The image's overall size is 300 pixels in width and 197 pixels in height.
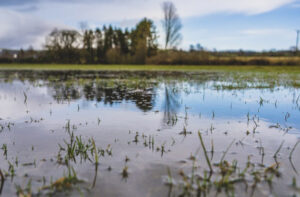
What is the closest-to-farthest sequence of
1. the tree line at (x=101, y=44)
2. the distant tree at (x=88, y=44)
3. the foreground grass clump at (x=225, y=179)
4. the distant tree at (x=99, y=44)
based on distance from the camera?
the foreground grass clump at (x=225, y=179) < the tree line at (x=101, y=44) < the distant tree at (x=88, y=44) < the distant tree at (x=99, y=44)

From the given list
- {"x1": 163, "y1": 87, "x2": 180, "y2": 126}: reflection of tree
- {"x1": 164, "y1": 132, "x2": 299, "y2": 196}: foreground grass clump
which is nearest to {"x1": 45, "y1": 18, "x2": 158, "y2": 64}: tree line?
{"x1": 163, "y1": 87, "x2": 180, "y2": 126}: reflection of tree

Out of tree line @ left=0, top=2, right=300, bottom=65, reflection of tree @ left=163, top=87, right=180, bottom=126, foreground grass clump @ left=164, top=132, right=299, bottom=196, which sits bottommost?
foreground grass clump @ left=164, top=132, right=299, bottom=196

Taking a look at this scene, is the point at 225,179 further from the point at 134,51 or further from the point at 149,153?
the point at 134,51

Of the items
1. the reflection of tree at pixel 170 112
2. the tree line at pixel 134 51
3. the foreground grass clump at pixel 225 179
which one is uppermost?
the tree line at pixel 134 51

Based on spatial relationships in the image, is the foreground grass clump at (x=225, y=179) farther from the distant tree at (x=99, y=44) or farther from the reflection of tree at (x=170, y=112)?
the distant tree at (x=99, y=44)

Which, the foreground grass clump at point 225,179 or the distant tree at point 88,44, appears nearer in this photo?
the foreground grass clump at point 225,179

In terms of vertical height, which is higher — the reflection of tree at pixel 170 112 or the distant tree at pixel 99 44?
the distant tree at pixel 99 44

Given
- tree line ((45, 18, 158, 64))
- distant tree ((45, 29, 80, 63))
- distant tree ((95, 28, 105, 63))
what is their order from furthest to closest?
distant tree ((95, 28, 105, 63))
distant tree ((45, 29, 80, 63))
tree line ((45, 18, 158, 64))

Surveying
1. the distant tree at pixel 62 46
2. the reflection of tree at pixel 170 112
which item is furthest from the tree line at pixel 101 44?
the reflection of tree at pixel 170 112

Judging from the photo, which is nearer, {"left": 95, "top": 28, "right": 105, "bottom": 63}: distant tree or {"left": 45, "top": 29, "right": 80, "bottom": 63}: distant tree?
{"left": 45, "top": 29, "right": 80, "bottom": 63}: distant tree

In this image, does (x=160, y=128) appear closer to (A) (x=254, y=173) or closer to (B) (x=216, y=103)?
(A) (x=254, y=173)

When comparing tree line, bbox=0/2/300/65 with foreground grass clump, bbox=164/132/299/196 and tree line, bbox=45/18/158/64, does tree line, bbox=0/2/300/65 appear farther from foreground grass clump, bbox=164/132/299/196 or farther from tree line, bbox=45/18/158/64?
foreground grass clump, bbox=164/132/299/196

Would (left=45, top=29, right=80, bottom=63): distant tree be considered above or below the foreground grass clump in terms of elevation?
above

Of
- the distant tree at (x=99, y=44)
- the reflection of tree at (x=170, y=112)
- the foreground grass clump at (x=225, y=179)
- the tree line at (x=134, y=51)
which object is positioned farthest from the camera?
the distant tree at (x=99, y=44)
